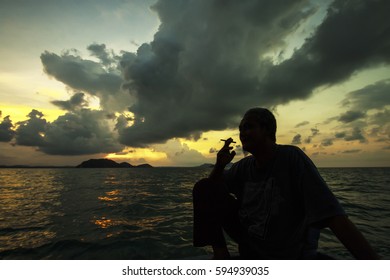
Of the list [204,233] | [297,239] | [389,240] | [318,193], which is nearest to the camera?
[318,193]

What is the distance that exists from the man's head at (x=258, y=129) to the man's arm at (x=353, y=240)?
112 centimetres

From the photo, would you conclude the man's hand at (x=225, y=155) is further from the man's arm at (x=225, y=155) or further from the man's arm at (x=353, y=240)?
the man's arm at (x=353, y=240)

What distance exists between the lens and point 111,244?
6.09 m

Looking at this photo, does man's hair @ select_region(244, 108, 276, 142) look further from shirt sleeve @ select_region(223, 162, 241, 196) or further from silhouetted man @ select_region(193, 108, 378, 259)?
shirt sleeve @ select_region(223, 162, 241, 196)

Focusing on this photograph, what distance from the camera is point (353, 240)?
1885mm

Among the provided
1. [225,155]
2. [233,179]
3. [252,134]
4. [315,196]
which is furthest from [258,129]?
[315,196]

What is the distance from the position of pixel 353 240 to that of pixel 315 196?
0.43 meters

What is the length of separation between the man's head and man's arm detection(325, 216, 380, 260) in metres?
1.12

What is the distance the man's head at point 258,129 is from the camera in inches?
109

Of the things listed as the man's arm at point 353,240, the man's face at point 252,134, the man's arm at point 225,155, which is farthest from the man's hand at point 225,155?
the man's arm at point 353,240

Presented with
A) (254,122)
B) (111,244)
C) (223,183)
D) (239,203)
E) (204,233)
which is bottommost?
(111,244)
